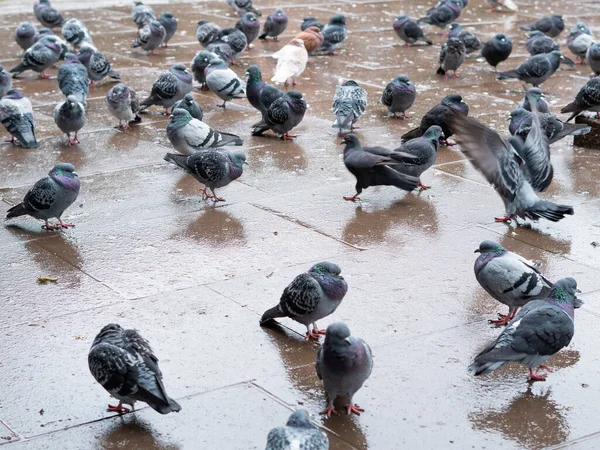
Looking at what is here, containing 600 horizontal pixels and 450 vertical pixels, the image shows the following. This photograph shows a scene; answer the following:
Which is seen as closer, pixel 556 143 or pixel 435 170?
pixel 435 170

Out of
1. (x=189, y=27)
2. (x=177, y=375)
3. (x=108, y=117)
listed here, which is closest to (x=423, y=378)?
(x=177, y=375)

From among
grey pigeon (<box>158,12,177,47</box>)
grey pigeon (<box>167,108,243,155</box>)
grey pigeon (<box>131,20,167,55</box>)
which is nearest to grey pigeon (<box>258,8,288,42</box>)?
grey pigeon (<box>158,12,177,47</box>)

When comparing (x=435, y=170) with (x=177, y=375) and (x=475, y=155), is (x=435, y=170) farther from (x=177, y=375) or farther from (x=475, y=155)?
(x=177, y=375)

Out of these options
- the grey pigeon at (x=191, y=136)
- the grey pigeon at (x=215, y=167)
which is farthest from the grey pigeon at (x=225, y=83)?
the grey pigeon at (x=215, y=167)

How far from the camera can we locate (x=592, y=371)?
5508 millimetres

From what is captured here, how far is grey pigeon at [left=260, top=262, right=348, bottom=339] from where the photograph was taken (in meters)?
5.62

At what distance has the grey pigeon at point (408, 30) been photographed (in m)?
15.5

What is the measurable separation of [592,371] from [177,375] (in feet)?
7.73

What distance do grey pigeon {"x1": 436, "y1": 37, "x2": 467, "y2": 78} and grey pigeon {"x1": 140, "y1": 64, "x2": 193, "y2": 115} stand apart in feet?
12.1

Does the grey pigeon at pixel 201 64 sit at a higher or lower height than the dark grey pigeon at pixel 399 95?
lower

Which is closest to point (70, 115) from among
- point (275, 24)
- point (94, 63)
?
point (94, 63)

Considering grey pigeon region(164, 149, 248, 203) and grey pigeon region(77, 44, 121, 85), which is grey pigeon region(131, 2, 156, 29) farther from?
grey pigeon region(164, 149, 248, 203)

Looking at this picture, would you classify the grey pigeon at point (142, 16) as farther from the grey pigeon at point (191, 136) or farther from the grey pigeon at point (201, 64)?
the grey pigeon at point (191, 136)

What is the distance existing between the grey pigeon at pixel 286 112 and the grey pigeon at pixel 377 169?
184 centimetres
